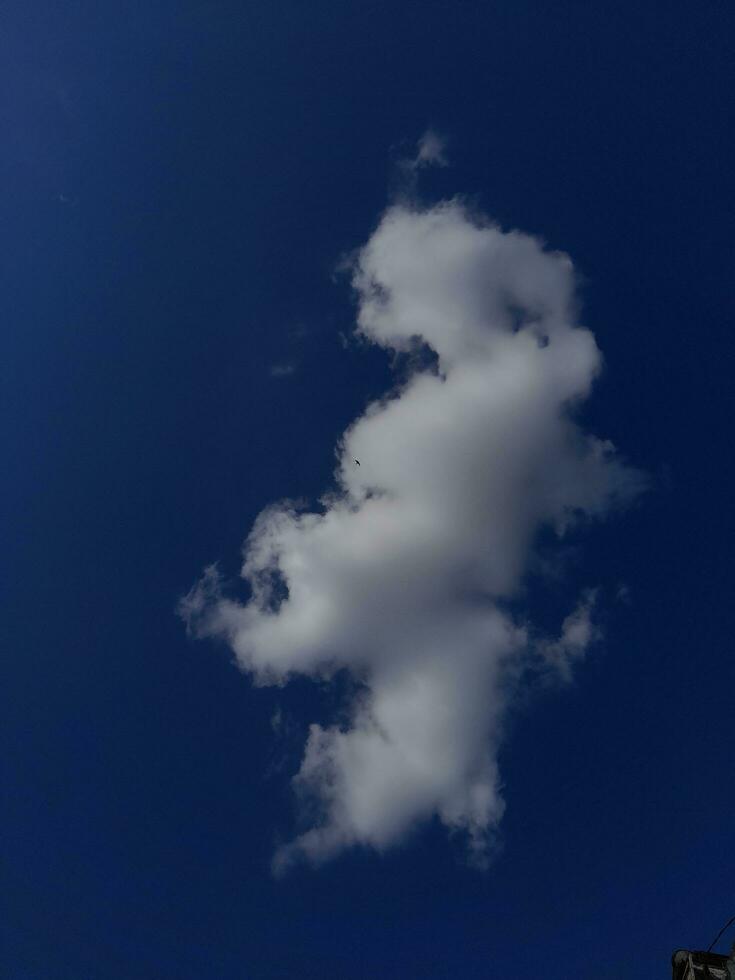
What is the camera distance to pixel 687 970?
124ft

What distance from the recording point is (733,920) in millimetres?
30969

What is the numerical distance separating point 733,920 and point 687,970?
35.4 feet

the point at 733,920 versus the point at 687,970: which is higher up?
the point at 733,920

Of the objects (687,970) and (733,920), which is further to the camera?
(687,970)
